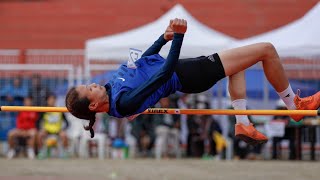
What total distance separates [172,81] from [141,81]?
309 millimetres

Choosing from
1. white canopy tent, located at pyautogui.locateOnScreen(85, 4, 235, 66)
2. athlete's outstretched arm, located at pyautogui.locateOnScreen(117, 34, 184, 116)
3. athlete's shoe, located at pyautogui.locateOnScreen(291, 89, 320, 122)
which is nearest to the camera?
athlete's outstretched arm, located at pyautogui.locateOnScreen(117, 34, 184, 116)

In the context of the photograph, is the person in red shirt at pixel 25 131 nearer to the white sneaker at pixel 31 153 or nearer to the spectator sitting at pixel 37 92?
the white sneaker at pixel 31 153

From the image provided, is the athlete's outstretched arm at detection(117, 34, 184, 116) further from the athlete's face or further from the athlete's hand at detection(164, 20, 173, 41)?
the athlete's hand at detection(164, 20, 173, 41)

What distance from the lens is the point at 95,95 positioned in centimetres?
627

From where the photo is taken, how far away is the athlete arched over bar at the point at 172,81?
6.08m

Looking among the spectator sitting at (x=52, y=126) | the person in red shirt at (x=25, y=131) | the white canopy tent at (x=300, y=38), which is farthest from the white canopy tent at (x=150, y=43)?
the person in red shirt at (x=25, y=131)

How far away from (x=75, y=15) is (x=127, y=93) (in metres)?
17.0

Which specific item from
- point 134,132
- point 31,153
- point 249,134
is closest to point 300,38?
point 134,132

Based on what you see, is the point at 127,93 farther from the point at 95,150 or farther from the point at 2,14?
the point at 2,14

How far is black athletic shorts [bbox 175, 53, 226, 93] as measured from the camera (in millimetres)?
6457

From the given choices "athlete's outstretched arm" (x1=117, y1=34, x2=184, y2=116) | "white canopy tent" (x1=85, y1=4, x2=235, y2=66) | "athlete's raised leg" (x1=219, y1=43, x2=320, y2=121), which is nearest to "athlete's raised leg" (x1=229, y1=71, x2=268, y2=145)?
"athlete's raised leg" (x1=219, y1=43, x2=320, y2=121)

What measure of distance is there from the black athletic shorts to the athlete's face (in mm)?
727

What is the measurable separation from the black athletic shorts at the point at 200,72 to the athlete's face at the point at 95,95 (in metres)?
0.73

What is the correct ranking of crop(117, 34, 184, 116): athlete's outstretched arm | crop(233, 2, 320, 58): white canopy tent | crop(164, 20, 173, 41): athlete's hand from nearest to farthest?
crop(117, 34, 184, 116): athlete's outstretched arm < crop(164, 20, 173, 41): athlete's hand < crop(233, 2, 320, 58): white canopy tent
